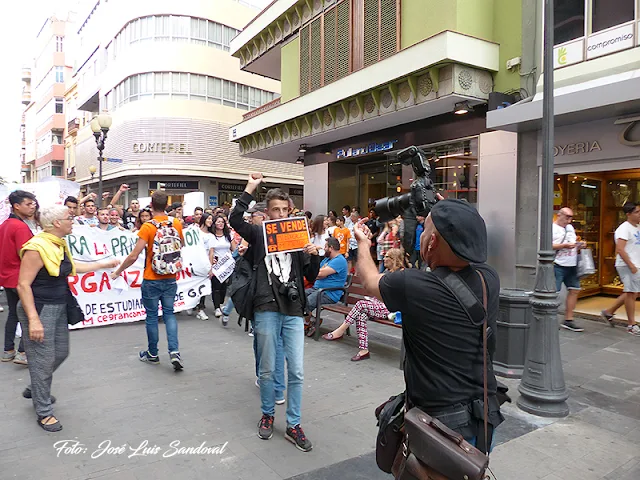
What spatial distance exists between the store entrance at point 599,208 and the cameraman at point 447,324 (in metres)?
9.27

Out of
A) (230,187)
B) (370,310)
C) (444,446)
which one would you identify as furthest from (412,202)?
(230,187)

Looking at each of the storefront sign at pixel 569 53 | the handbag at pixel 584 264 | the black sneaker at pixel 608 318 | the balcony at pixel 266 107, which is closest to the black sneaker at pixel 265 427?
the handbag at pixel 584 264

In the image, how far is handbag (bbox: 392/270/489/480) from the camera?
6.20ft

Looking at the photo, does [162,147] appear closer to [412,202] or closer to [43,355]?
[43,355]

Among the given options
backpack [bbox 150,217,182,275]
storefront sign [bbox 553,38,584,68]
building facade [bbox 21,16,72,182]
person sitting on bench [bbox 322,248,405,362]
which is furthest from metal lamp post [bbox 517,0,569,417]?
building facade [bbox 21,16,72,182]

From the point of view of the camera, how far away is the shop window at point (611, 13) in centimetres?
856

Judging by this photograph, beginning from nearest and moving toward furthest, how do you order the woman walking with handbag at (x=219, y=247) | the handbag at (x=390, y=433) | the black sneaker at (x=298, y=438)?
the handbag at (x=390, y=433)
the black sneaker at (x=298, y=438)
the woman walking with handbag at (x=219, y=247)

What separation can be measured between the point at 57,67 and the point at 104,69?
2219 cm

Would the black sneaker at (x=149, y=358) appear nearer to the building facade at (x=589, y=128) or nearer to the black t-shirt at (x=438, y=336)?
the black t-shirt at (x=438, y=336)

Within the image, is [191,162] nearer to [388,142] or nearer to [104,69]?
[104,69]

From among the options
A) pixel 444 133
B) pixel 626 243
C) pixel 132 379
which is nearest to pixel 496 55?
pixel 444 133

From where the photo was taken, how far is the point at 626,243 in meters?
7.78

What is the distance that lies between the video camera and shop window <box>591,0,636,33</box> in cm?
778

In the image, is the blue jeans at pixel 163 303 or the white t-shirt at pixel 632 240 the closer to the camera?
the blue jeans at pixel 163 303
